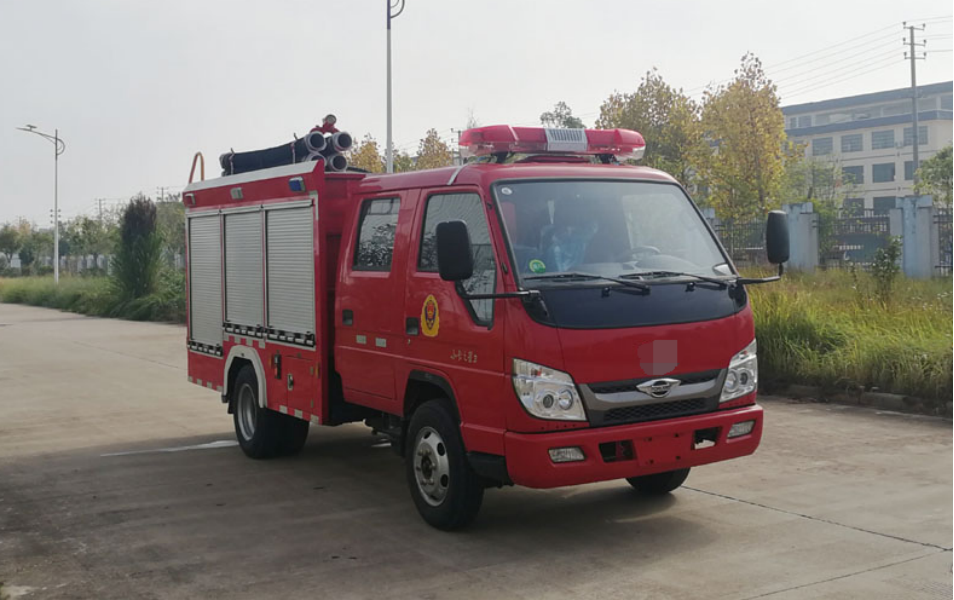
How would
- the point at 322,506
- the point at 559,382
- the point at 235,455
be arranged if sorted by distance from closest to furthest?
the point at 559,382 < the point at 322,506 < the point at 235,455

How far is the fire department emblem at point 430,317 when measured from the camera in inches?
263

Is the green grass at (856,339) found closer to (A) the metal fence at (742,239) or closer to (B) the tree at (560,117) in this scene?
(A) the metal fence at (742,239)

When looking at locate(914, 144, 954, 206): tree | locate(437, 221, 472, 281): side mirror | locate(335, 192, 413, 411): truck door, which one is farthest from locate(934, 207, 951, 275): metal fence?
locate(914, 144, 954, 206): tree

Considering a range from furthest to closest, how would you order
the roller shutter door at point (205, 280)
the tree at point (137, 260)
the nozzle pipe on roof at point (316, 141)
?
the tree at point (137, 260), the roller shutter door at point (205, 280), the nozzle pipe on roof at point (316, 141)

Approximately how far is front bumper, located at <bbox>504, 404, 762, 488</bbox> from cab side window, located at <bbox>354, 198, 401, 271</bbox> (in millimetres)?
1883

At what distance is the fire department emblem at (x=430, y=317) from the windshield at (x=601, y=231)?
721 mm

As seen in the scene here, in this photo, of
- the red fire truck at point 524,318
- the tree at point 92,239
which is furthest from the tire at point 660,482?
the tree at point 92,239

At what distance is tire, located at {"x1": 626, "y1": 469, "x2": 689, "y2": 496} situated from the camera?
747cm

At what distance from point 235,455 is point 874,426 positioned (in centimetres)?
601

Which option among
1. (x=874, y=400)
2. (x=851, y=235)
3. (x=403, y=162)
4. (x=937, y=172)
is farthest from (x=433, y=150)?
(x=874, y=400)

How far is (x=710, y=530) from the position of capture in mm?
6668

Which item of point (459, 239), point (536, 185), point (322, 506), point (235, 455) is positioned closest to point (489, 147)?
point (536, 185)

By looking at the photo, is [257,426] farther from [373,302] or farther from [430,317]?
[430,317]

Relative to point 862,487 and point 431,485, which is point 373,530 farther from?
point 862,487
